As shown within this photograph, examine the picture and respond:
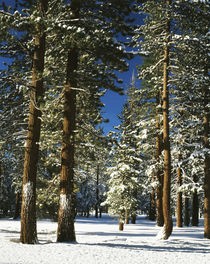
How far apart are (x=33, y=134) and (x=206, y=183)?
10999 mm

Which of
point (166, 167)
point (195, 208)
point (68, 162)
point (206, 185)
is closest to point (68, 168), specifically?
point (68, 162)

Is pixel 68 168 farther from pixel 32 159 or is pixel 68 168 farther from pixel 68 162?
pixel 32 159

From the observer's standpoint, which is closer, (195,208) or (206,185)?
(206,185)

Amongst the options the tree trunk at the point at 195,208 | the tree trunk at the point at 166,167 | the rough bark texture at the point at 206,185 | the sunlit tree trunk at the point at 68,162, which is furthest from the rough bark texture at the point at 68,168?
the tree trunk at the point at 195,208

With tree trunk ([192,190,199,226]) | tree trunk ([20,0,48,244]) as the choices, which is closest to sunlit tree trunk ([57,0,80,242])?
tree trunk ([20,0,48,244])

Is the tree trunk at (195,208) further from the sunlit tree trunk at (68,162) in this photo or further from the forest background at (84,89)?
the sunlit tree trunk at (68,162)

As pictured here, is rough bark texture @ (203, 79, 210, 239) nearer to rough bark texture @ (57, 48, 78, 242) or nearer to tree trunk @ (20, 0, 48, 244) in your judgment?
rough bark texture @ (57, 48, 78, 242)

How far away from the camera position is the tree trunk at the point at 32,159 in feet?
28.3

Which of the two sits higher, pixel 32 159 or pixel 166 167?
pixel 166 167

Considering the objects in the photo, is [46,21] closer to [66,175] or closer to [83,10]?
[83,10]

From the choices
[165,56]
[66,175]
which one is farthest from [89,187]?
[66,175]

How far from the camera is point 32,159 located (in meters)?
9.02

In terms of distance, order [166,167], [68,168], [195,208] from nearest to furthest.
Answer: [68,168]
[166,167]
[195,208]

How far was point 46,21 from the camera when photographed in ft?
26.7
